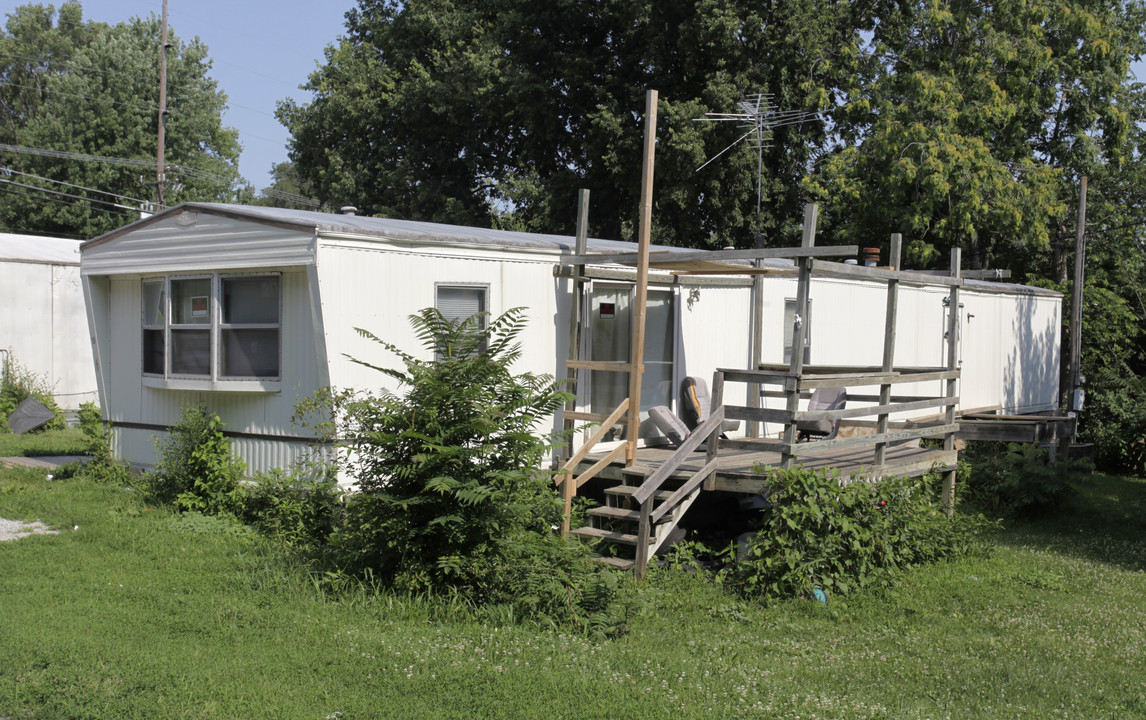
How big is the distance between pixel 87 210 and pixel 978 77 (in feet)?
93.3

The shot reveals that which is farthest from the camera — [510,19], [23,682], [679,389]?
[510,19]

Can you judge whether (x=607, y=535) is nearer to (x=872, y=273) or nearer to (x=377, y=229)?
(x=377, y=229)

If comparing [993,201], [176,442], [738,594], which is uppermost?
[993,201]

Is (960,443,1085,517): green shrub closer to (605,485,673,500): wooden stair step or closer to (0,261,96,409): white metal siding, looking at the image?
(605,485,673,500): wooden stair step

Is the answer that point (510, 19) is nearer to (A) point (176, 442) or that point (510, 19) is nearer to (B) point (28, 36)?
(A) point (176, 442)

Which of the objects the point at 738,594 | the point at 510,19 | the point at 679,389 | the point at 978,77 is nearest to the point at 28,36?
the point at 510,19

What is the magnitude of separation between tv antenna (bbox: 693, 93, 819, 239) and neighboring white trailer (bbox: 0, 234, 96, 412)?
12.1m

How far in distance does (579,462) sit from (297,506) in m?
2.39

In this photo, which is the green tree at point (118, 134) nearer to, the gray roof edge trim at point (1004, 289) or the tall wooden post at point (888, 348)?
the gray roof edge trim at point (1004, 289)

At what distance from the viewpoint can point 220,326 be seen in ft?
28.7

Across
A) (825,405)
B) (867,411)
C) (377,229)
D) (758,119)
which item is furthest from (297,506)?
(758,119)

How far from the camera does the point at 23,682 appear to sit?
4707mm

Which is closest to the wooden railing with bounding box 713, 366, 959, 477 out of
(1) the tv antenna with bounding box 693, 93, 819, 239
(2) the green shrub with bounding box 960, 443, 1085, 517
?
(2) the green shrub with bounding box 960, 443, 1085, 517

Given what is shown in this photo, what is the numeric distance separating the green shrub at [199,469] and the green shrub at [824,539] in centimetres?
442
